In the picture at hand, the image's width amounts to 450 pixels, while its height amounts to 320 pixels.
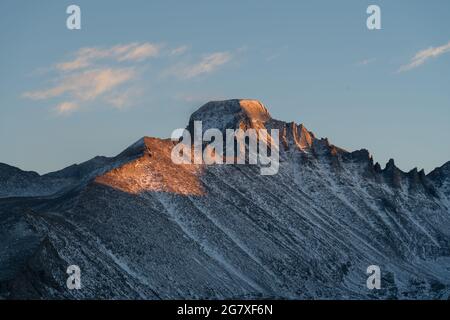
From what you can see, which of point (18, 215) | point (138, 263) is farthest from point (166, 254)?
point (18, 215)

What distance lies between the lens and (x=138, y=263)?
186875 mm

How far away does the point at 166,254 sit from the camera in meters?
194
